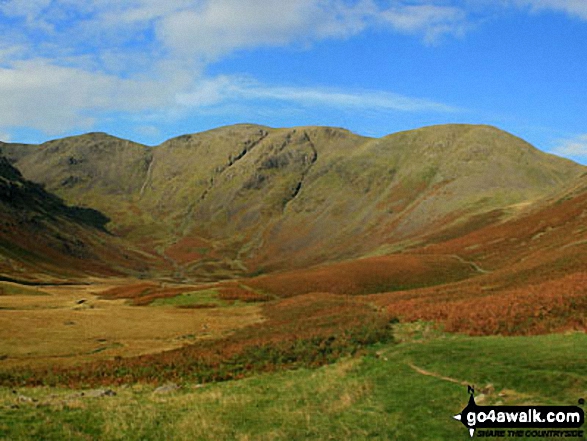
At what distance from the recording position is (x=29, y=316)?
53.5m

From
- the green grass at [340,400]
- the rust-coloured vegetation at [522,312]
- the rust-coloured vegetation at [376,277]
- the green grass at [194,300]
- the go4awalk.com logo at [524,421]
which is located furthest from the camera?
the rust-coloured vegetation at [376,277]

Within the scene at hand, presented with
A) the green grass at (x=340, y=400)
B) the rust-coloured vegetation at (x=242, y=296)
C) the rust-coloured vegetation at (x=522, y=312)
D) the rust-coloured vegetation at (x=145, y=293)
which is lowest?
the rust-coloured vegetation at (x=145, y=293)

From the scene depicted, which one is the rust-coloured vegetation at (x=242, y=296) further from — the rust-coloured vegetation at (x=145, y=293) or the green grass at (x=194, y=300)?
the rust-coloured vegetation at (x=145, y=293)

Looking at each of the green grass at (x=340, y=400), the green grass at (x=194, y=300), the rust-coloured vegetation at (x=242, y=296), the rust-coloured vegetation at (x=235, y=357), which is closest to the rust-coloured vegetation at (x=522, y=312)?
the green grass at (x=340, y=400)

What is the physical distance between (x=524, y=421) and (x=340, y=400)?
7.01 m

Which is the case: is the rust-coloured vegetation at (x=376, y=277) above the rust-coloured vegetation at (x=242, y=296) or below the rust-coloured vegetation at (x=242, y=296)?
above

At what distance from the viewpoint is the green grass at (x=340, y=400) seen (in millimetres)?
14992

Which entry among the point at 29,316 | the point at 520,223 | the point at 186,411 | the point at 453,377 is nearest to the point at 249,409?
the point at 186,411

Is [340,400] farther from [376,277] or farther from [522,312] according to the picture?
[376,277]

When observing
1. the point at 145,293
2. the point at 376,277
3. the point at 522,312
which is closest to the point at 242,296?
the point at 376,277

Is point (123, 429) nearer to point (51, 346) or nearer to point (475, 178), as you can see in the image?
point (51, 346)

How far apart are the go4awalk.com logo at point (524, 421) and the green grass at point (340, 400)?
508 mm

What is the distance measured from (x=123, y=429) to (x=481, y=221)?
124 metres

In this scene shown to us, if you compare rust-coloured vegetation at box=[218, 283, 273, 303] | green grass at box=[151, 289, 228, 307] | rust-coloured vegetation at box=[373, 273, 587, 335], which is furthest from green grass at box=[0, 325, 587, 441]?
rust-coloured vegetation at box=[218, 283, 273, 303]
